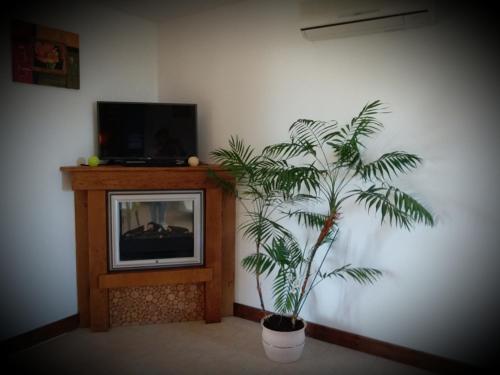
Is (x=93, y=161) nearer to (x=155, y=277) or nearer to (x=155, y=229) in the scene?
(x=155, y=229)

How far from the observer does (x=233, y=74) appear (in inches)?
121

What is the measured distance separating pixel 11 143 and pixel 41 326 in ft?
4.14

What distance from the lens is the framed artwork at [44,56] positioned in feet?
8.29

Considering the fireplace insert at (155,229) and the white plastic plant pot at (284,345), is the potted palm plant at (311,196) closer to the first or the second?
the white plastic plant pot at (284,345)

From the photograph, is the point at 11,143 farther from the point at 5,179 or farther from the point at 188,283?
the point at 188,283

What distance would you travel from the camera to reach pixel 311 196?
8.59 feet

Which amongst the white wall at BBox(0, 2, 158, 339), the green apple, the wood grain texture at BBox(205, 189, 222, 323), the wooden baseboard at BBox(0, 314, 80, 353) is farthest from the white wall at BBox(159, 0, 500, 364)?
the wooden baseboard at BBox(0, 314, 80, 353)

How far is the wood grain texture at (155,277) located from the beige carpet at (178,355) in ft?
1.14

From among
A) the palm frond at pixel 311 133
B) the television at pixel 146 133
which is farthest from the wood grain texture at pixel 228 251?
the palm frond at pixel 311 133

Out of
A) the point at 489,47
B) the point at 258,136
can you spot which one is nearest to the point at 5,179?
the point at 258,136

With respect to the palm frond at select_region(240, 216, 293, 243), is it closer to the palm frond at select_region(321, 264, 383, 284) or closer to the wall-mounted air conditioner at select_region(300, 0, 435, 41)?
the palm frond at select_region(321, 264, 383, 284)

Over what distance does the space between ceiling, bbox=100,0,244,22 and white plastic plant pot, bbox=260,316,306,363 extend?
7.79 ft

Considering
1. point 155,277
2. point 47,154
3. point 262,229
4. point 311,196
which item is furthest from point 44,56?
point 311,196

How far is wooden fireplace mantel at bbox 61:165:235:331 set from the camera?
110 inches
